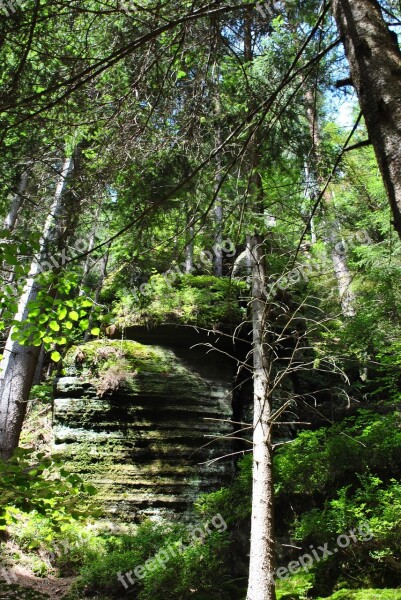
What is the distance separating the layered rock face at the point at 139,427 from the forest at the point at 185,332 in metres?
0.03

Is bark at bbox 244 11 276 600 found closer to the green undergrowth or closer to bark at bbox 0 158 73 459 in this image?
the green undergrowth

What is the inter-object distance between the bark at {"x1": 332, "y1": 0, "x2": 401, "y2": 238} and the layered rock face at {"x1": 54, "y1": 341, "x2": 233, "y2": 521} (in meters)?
6.66

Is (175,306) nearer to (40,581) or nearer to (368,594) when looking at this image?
(40,581)

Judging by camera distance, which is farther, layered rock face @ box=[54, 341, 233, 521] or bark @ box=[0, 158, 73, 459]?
layered rock face @ box=[54, 341, 233, 521]

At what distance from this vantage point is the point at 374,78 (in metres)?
2.34

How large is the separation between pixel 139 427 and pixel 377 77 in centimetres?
783

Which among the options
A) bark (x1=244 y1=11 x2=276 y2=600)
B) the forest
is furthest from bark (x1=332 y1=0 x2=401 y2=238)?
bark (x1=244 y1=11 x2=276 y2=600)

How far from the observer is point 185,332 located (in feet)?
31.4

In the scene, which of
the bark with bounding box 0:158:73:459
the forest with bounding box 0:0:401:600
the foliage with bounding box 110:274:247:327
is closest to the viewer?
the forest with bounding box 0:0:401:600

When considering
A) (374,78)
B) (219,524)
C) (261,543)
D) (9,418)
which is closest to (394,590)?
(261,543)

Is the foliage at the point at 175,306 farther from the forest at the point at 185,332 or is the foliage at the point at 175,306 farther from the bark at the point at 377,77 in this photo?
the bark at the point at 377,77

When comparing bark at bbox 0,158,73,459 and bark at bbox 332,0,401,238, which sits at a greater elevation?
bark at bbox 332,0,401,238

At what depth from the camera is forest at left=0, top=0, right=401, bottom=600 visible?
14.7ft

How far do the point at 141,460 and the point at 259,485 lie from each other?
12.9 feet
